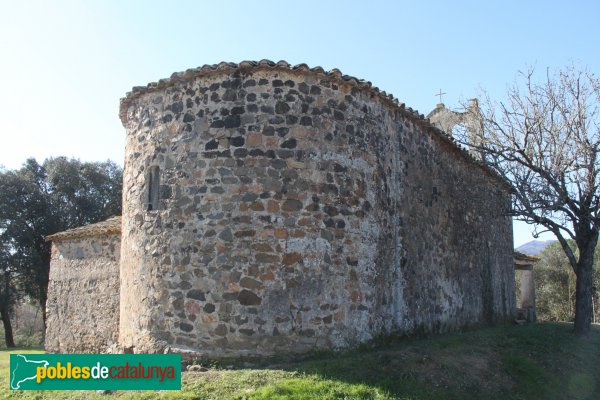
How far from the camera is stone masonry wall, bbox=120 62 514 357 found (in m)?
8.36

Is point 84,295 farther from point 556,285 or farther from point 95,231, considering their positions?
point 556,285

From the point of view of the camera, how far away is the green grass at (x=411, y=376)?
7066 millimetres

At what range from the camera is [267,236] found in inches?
332

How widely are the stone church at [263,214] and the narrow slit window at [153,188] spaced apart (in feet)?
0.06

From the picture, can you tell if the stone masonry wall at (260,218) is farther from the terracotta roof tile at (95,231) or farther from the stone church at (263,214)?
the terracotta roof tile at (95,231)

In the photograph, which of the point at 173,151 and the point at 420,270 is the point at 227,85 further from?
the point at 420,270

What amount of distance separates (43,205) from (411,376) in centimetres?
2570

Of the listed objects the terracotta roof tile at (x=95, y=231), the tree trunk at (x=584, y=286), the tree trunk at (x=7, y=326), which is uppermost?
the terracotta roof tile at (x=95, y=231)

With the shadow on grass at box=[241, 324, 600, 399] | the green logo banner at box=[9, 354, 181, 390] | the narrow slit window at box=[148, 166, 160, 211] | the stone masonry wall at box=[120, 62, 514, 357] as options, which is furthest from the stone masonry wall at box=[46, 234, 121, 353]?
the shadow on grass at box=[241, 324, 600, 399]

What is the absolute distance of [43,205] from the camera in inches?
1113

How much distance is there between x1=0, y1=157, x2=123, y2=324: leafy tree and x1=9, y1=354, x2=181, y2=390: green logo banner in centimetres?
2073

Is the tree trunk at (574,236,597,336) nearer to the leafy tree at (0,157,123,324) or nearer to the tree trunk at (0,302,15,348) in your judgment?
the leafy tree at (0,157,123,324)

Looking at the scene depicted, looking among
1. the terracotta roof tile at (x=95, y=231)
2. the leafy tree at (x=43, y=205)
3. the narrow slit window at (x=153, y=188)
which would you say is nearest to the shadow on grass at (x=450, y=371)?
the narrow slit window at (x=153, y=188)

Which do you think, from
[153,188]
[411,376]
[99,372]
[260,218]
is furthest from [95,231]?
[411,376]
